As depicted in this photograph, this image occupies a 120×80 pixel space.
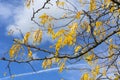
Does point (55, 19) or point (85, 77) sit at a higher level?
point (55, 19)

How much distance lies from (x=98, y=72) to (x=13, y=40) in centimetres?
230

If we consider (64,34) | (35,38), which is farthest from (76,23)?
(35,38)

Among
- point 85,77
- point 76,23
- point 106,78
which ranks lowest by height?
point 106,78

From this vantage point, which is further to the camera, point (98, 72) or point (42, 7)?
point (98, 72)

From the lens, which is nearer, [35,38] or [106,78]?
[35,38]

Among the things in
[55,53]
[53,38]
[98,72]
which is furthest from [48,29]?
[98,72]

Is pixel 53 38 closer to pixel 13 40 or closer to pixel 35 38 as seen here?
pixel 35 38

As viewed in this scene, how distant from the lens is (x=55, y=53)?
3.64 meters

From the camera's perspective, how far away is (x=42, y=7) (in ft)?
11.7

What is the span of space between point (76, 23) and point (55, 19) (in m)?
0.72

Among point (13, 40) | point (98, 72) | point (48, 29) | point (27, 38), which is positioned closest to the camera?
point (13, 40)

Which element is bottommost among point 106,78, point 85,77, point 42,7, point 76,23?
point 106,78

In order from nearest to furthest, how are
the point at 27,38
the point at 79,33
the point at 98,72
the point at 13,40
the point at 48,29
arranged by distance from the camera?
the point at 13,40 → the point at 27,38 → the point at 48,29 → the point at 79,33 → the point at 98,72

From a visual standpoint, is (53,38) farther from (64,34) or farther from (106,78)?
(106,78)
